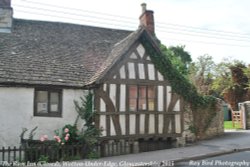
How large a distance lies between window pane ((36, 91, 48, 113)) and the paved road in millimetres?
5827

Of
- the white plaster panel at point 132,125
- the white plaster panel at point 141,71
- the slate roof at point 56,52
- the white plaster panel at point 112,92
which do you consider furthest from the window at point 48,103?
the white plaster panel at point 141,71

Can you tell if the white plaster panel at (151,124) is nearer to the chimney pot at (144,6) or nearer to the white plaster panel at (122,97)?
the white plaster panel at (122,97)

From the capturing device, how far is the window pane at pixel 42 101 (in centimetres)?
1212

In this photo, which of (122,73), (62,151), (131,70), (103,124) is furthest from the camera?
(131,70)

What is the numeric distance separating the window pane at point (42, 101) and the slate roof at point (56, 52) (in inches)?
23.2

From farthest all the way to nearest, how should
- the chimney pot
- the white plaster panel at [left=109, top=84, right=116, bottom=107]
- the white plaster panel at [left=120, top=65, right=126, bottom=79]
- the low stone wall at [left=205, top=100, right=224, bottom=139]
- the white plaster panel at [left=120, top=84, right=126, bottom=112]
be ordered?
the chimney pot < the low stone wall at [left=205, top=100, right=224, bottom=139] < the white plaster panel at [left=120, top=65, right=126, bottom=79] < the white plaster panel at [left=120, top=84, right=126, bottom=112] < the white plaster panel at [left=109, top=84, right=116, bottom=107]

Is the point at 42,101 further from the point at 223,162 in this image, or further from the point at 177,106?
the point at 223,162

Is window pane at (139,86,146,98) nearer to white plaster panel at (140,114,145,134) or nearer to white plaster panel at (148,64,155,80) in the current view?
white plaster panel at (148,64,155,80)

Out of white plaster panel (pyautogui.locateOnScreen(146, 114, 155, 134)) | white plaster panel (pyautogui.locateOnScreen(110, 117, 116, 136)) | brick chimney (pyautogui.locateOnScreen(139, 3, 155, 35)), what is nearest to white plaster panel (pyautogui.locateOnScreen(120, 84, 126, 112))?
white plaster panel (pyautogui.locateOnScreen(110, 117, 116, 136))

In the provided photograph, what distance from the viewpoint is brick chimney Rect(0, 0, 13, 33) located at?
14828 mm

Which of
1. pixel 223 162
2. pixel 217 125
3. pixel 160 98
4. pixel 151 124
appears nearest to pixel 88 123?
pixel 151 124

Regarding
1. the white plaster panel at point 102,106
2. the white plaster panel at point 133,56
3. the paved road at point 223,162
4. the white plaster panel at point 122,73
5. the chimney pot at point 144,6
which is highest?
the chimney pot at point 144,6

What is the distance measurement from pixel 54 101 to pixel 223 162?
23.0 ft

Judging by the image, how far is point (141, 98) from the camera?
1310 cm
